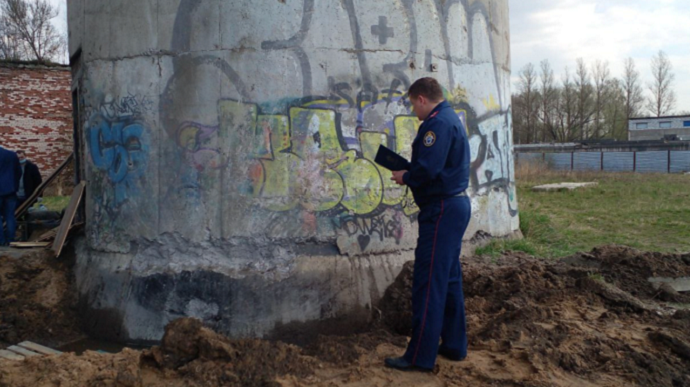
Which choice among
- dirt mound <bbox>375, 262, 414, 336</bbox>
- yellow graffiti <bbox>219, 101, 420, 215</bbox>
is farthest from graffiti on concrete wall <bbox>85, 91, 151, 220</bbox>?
dirt mound <bbox>375, 262, 414, 336</bbox>

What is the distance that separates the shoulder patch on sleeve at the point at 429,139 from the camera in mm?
3908

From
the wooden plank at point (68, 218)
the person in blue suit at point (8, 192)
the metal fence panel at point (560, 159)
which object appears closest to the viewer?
the wooden plank at point (68, 218)

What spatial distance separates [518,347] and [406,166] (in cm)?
164

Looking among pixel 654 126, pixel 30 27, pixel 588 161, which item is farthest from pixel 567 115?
pixel 30 27

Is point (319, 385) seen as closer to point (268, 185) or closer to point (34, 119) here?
point (268, 185)

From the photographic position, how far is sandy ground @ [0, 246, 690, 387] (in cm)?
383

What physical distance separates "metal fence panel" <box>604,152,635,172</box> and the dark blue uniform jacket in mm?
29780

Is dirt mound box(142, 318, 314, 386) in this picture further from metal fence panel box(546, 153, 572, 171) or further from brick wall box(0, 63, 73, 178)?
metal fence panel box(546, 153, 572, 171)

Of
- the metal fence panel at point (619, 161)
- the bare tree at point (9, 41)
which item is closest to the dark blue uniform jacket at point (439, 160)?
the metal fence panel at point (619, 161)

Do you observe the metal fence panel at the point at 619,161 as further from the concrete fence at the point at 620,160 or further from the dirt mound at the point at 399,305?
the dirt mound at the point at 399,305

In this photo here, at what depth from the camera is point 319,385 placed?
152 inches

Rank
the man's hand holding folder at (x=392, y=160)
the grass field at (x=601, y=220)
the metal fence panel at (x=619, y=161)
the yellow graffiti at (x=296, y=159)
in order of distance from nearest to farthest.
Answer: the man's hand holding folder at (x=392, y=160) < the yellow graffiti at (x=296, y=159) < the grass field at (x=601, y=220) < the metal fence panel at (x=619, y=161)

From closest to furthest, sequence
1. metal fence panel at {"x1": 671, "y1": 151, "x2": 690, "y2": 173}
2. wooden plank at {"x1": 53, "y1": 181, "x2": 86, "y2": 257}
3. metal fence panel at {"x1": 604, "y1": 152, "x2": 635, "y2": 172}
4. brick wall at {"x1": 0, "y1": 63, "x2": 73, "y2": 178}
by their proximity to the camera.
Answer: wooden plank at {"x1": 53, "y1": 181, "x2": 86, "y2": 257}
brick wall at {"x1": 0, "y1": 63, "x2": 73, "y2": 178}
metal fence panel at {"x1": 671, "y1": 151, "x2": 690, "y2": 173}
metal fence panel at {"x1": 604, "y1": 152, "x2": 635, "y2": 172}

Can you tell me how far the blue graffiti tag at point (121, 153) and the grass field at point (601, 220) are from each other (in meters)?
3.98
